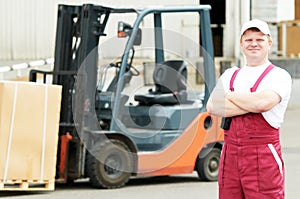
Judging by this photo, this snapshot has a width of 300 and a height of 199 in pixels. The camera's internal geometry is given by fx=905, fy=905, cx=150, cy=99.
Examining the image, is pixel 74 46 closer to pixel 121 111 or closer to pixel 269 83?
pixel 121 111

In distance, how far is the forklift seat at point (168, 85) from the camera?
10.5 metres

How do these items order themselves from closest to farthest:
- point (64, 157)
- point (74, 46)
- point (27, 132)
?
point (27, 132) → point (64, 157) → point (74, 46)

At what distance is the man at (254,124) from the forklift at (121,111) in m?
4.55

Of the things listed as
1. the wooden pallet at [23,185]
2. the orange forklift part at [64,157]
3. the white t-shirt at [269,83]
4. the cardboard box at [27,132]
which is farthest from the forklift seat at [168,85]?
the white t-shirt at [269,83]

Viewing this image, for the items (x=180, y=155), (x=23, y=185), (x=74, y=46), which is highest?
(x=74, y=46)

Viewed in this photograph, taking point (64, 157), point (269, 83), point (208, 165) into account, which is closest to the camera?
point (269, 83)

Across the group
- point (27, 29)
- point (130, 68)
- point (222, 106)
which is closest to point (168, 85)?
point (130, 68)

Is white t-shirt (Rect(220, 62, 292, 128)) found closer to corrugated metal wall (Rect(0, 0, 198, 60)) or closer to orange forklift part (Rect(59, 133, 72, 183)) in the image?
orange forklift part (Rect(59, 133, 72, 183))

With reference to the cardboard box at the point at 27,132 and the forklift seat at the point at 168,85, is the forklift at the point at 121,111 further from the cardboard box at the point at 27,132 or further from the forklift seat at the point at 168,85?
the cardboard box at the point at 27,132

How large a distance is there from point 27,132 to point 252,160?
15.3 feet

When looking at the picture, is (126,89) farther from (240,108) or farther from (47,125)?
(240,108)

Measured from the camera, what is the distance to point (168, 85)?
34.8 ft

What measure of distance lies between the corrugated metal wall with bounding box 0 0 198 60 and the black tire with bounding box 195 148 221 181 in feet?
30.0

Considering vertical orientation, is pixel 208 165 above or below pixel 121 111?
below
